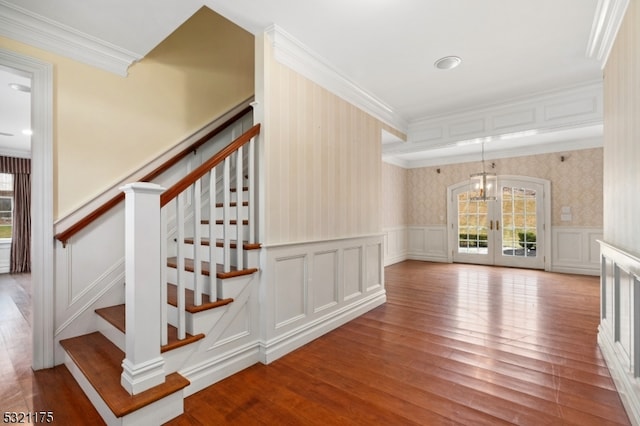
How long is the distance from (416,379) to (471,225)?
5803 mm

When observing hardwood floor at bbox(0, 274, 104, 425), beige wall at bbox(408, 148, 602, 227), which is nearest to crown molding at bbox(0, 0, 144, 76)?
hardwood floor at bbox(0, 274, 104, 425)

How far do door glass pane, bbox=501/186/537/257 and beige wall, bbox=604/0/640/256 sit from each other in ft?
14.4

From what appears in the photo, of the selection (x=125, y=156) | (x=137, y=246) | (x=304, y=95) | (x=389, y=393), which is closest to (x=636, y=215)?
(x=389, y=393)

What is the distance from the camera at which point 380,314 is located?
11.3 ft

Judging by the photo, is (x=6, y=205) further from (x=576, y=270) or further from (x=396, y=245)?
(x=576, y=270)

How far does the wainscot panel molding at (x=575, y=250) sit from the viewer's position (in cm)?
562

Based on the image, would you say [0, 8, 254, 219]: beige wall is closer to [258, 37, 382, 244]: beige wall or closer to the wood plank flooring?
[258, 37, 382, 244]: beige wall

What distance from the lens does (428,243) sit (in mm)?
7535

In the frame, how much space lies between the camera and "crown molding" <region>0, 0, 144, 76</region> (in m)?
2.04

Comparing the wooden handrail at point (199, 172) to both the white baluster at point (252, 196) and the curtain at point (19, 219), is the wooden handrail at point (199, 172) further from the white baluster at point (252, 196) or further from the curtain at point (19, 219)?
the curtain at point (19, 219)

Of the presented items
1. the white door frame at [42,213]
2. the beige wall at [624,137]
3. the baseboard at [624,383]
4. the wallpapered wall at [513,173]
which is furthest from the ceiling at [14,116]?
the wallpapered wall at [513,173]

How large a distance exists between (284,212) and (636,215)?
2.26 meters

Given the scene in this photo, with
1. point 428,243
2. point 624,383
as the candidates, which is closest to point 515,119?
point 624,383

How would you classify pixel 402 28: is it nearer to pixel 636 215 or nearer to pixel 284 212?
pixel 284 212
